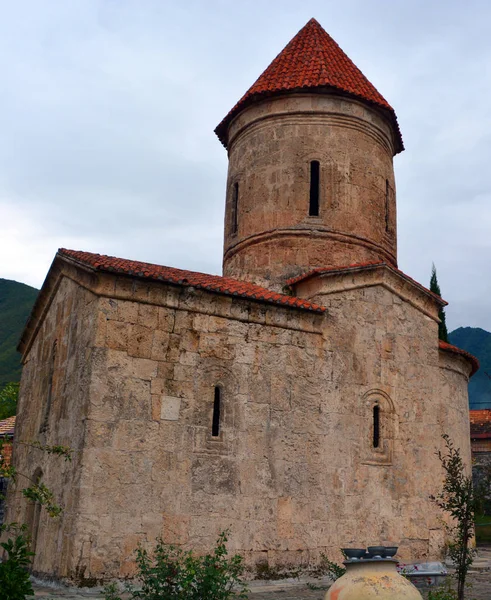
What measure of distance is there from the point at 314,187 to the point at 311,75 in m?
2.14

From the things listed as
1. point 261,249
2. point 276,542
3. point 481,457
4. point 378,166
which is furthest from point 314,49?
point 481,457

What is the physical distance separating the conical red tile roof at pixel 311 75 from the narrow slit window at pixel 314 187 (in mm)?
1411

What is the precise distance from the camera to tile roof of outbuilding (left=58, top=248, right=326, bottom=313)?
27.3 feet

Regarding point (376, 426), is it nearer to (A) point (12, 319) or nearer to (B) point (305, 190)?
(B) point (305, 190)

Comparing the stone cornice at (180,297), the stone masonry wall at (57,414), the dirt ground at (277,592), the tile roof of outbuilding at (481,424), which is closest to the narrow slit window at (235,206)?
the stone cornice at (180,297)

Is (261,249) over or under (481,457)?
over

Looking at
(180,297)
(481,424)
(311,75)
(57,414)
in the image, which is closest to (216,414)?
(180,297)

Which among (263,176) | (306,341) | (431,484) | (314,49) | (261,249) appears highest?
(314,49)

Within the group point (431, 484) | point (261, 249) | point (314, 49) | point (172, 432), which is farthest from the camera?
point (314, 49)

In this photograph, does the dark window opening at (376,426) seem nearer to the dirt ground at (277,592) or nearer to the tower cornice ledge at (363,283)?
the tower cornice ledge at (363,283)

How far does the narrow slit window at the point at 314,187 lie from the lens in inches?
466

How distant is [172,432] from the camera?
8188 mm

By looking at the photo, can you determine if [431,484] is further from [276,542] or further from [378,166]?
[378,166]

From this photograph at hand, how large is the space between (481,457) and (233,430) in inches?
590
